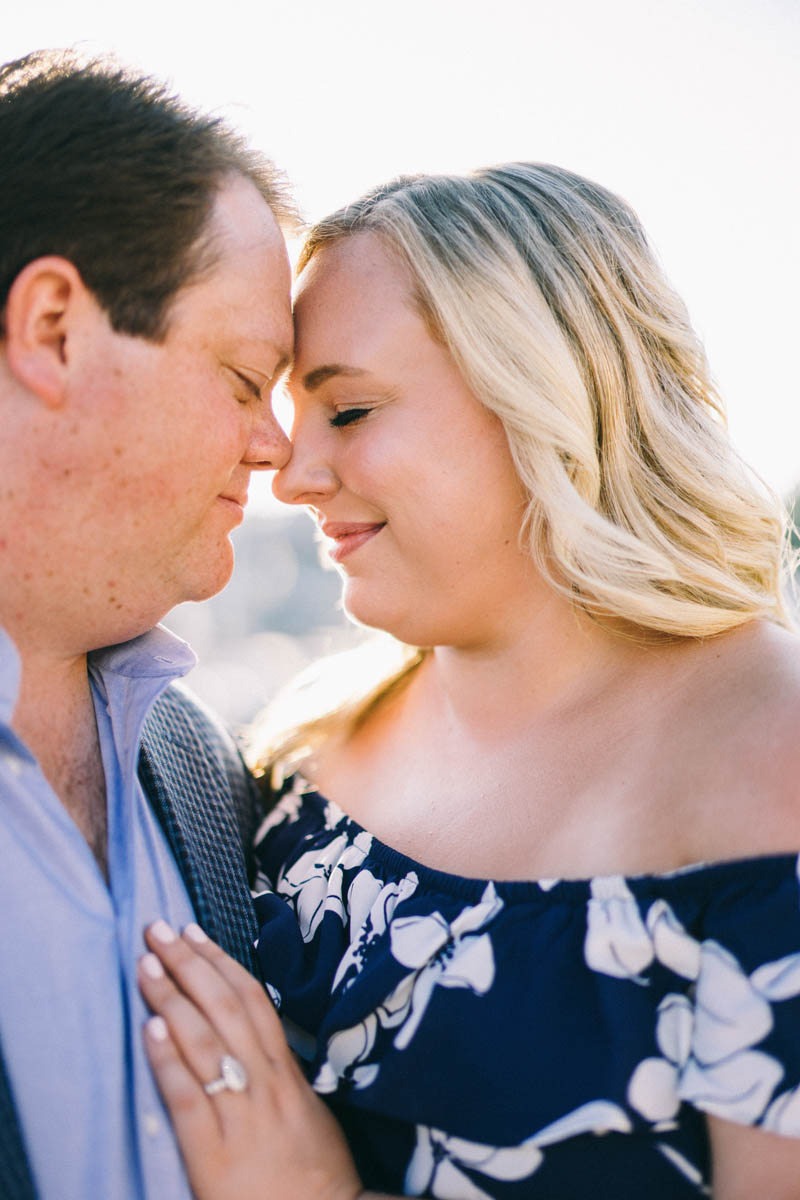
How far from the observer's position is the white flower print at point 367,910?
1.79 metres

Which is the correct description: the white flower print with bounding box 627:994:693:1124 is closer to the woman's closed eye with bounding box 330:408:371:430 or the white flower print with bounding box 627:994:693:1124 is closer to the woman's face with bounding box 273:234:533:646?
the woman's face with bounding box 273:234:533:646

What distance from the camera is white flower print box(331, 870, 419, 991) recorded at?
1793 millimetres

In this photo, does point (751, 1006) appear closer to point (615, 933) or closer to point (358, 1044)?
point (615, 933)

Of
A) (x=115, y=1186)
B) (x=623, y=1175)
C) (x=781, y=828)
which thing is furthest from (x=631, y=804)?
(x=115, y=1186)

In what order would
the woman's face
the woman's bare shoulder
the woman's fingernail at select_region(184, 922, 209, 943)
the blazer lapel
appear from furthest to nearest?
the woman's face → the blazer lapel → the woman's fingernail at select_region(184, 922, 209, 943) → the woman's bare shoulder

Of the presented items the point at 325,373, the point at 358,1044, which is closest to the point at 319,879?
the point at 358,1044

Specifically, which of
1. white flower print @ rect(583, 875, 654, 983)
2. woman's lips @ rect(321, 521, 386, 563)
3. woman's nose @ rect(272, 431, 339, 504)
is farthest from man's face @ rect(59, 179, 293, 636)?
white flower print @ rect(583, 875, 654, 983)

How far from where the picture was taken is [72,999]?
151 centimetres

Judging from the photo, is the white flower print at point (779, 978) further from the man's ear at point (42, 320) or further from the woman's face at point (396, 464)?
the man's ear at point (42, 320)

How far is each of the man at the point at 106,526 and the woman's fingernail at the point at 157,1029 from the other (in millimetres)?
28

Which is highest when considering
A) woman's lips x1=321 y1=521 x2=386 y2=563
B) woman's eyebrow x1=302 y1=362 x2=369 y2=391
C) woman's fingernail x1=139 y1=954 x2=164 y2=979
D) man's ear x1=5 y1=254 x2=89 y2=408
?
man's ear x1=5 y1=254 x2=89 y2=408

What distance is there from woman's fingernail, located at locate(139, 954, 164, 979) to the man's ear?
36.9 inches

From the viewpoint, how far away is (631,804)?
1.66 meters

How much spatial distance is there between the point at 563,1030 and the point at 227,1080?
1.78ft
